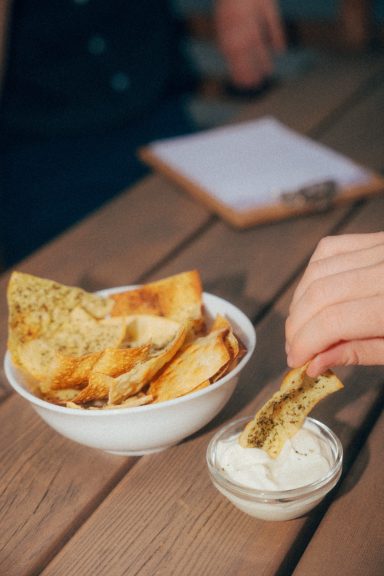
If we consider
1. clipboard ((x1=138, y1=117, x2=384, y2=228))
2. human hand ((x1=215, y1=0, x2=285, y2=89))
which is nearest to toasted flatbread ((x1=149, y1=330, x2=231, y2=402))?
clipboard ((x1=138, y1=117, x2=384, y2=228))

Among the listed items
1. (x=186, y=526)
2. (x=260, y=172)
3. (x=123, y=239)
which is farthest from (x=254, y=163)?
(x=186, y=526)

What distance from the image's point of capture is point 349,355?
30.1 inches

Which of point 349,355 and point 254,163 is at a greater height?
point 349,355

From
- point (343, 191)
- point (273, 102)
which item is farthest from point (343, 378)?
point (273, 102)

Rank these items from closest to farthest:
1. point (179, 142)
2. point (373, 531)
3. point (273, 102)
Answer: point (373, 531), point (179, 142), point (273, 102)

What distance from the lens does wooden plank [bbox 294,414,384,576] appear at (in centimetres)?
69

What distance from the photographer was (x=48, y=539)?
0.75 meters

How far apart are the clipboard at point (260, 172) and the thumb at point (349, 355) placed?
68cm

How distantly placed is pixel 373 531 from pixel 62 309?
17.7 inches

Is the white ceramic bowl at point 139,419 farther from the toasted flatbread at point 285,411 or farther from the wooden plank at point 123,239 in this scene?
the wooden plank at point 123,239

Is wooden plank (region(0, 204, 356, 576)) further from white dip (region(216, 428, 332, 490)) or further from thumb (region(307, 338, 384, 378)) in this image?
thumb (region(307, 338, 384, 378))

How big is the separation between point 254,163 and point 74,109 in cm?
104

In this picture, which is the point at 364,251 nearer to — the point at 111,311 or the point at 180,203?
the point at 111,311

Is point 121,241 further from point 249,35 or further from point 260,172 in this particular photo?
point 249,35
